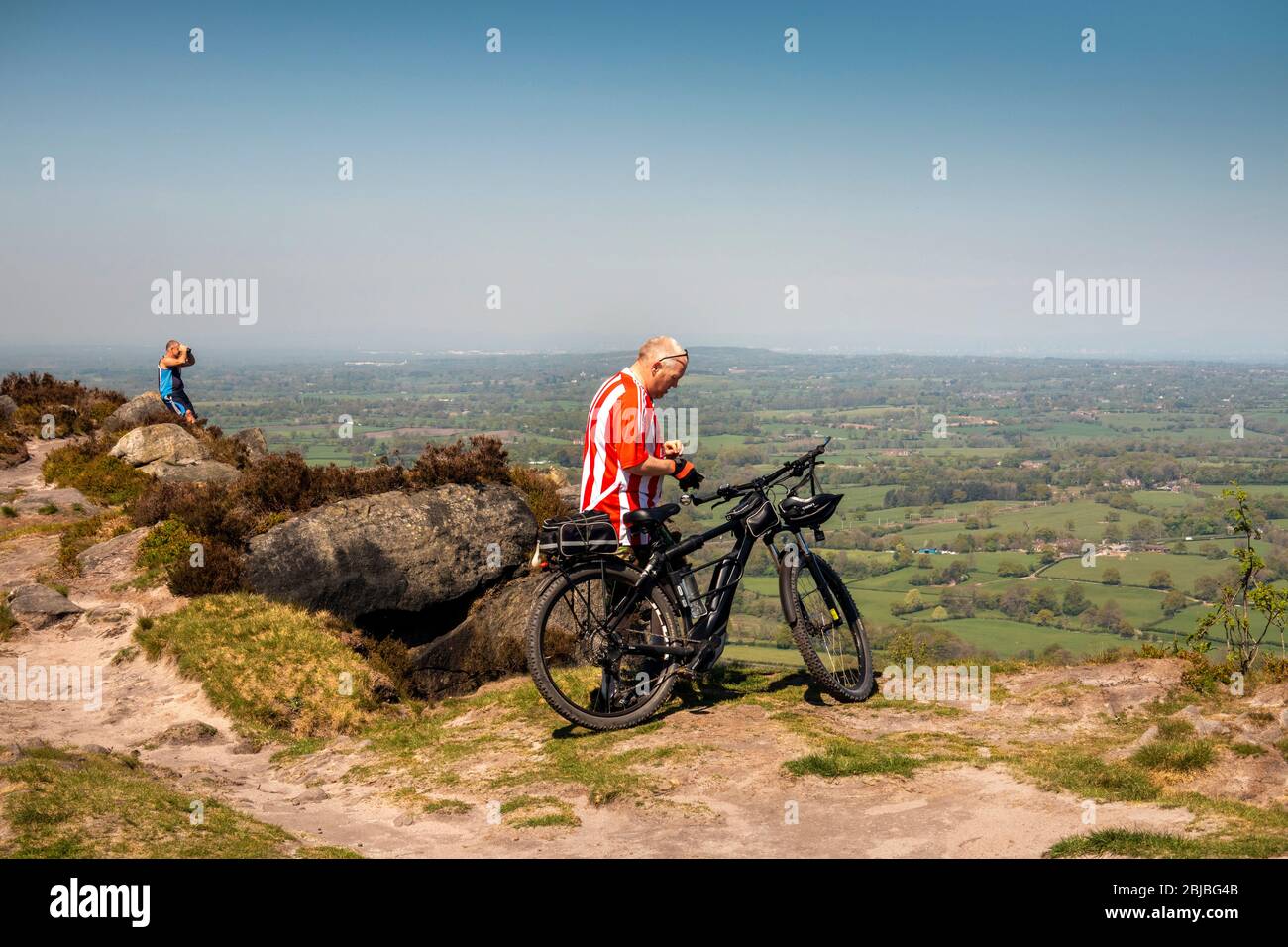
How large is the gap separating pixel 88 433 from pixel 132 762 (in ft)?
67.5

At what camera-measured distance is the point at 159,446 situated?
68.8 ft

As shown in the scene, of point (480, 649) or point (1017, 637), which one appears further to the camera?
point (1017, 637)

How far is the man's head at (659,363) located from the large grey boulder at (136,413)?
1924cm

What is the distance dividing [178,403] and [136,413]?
228 cm

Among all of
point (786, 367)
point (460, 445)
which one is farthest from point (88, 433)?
point (786, 367)

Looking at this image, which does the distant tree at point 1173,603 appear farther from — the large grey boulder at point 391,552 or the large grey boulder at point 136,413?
the large grey boulder at point 136,413

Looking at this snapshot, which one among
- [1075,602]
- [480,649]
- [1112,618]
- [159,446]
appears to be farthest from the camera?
[1075,602]

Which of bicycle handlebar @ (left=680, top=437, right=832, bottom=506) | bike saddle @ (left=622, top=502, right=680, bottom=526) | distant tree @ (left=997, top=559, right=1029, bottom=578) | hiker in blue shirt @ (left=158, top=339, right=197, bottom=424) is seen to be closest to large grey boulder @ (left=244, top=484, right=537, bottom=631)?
bike saddle @ (left=622, top=502, right=680, bottom=526)

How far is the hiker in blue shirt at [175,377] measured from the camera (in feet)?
70.5

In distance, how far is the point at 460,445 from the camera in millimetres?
15508

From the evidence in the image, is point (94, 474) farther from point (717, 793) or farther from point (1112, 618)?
point (1112, 618)

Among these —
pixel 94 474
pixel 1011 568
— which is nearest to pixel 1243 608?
pixel 94 474

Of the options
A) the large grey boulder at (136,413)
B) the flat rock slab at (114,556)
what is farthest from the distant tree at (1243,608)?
the large grey boulder at (136,413)
